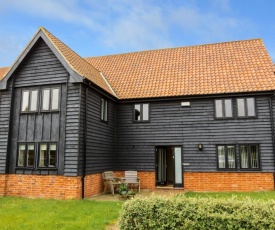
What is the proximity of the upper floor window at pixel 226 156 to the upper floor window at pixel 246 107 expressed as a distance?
184cm

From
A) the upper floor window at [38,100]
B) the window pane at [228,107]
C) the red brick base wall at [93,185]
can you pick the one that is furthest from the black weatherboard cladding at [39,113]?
the window pane at [228,107]

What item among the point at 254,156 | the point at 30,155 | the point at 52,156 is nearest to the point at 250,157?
the point at 254,156

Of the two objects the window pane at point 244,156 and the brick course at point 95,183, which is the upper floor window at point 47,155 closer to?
the brick course at point 95,183

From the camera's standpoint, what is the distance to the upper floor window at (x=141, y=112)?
15438 millimetres

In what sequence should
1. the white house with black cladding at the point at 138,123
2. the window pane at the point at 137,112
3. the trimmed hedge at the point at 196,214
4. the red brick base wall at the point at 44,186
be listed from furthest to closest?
1. the window pane at the point at 137,112
2. the white house with black cladding at the point at 138,123
3. the red brick base wall at the point at 44,186
4. the trimmed hedge at the point at 196,214

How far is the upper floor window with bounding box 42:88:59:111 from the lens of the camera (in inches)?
493

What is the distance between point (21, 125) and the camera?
12898mm

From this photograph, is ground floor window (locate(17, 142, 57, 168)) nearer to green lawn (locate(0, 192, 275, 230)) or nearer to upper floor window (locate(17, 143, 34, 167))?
upper floor window (locate(17, 143, 34, 167))

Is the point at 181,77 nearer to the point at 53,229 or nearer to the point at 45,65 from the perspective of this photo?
the point at 45,65

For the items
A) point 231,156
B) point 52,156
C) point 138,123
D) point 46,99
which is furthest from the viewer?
point 138,123

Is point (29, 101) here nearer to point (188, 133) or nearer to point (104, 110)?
point (104, 110)

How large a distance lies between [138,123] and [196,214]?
10239mm

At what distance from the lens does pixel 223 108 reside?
14.4 m

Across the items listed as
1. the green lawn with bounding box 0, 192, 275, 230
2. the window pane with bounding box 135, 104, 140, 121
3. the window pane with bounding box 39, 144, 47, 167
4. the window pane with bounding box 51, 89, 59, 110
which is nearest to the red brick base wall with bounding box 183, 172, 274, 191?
the green lawn with bounding box 0, 192, 275, 230
